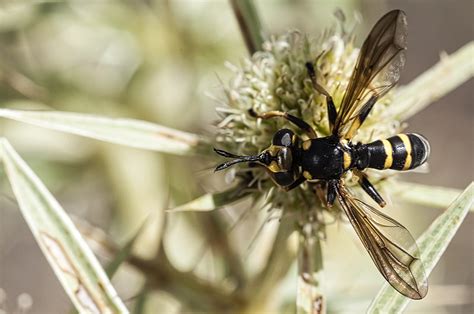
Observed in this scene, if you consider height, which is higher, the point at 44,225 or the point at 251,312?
the point at 44,225

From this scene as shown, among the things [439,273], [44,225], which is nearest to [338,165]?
[44,225]

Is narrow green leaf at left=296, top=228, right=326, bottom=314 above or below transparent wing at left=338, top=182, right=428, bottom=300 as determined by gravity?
below

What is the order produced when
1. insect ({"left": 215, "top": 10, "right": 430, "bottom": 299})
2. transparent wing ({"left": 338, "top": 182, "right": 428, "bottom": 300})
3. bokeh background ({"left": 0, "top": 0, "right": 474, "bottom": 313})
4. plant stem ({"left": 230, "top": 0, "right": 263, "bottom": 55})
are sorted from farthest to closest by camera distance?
bokeh background ({"left": 0, "top": 0, "right": 474, "bottom": 313}), plant stem ({"left": 230, "top": 0, "right": 263, "bottom": 55}), insect ({"left": 215, "top": 10, "right": 430, "bottom": 299}), transparent wing ({"left": 338, "top": 182, "right": 428, "bottom": 300})

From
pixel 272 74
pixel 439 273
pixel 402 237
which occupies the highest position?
pixel 272 74

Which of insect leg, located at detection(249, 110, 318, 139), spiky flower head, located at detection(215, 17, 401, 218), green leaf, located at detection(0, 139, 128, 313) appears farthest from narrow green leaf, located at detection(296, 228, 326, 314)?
green leaf, located at detection(0, 139, 128, 313)

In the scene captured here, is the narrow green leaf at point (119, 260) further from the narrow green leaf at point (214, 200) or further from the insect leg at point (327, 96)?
the insect leg at point (327, 96)

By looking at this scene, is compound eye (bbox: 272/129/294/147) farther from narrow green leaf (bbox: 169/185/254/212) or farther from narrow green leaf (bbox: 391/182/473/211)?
narrow green leaf (bbox: 391/182/473/211)

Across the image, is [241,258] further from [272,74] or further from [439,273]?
[439,273]
